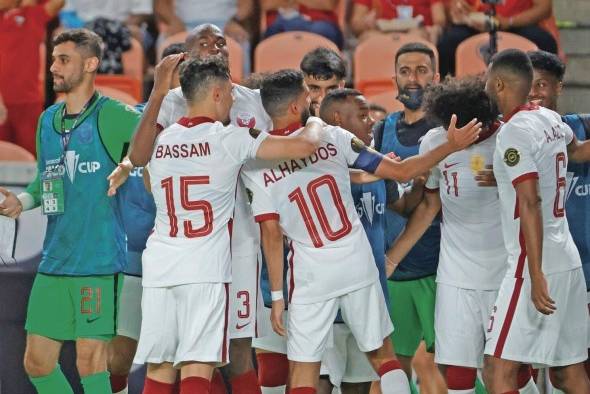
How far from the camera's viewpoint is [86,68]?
6.66 metres

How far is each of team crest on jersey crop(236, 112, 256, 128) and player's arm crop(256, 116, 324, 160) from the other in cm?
69

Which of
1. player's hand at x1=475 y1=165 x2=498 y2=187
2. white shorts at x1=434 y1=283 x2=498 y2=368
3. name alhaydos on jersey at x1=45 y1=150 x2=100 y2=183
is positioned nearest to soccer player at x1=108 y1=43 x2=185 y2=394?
name alhaydos on jersey at x1=45 y1=150 x2=100 y2=183

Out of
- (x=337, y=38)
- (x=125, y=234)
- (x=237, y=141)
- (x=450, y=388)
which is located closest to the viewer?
(x=237, y=141)

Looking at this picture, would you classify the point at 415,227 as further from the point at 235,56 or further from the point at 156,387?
the point at 235,56

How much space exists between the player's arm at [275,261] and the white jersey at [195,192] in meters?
0.22

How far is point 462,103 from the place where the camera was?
20.4 feet

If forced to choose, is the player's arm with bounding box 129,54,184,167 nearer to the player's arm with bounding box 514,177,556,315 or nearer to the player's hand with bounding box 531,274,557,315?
the player's arm with bounding box 514,177,556,315

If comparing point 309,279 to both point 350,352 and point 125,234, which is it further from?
point 125,234

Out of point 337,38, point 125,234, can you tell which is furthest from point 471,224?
point 337,38

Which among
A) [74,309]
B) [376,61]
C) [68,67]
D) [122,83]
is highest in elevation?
[376,61]

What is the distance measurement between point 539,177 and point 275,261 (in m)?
1.33

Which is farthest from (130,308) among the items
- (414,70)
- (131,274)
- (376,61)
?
(376,61)

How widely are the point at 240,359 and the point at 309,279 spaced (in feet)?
2.02

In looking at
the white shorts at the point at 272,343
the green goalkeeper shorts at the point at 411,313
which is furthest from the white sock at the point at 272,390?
the green goalkeeper shorts at the point at 411,313
